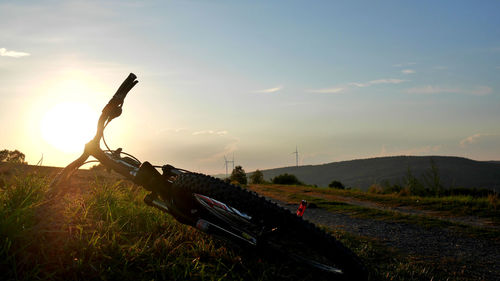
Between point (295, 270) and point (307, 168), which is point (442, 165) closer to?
point (307, 168)

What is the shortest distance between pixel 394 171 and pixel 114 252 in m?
102

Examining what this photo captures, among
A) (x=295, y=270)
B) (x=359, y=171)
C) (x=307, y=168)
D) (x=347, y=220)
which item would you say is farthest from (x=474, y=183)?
(x=295, y=270)

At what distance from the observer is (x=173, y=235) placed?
5059 mm

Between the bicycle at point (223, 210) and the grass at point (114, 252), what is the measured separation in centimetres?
29

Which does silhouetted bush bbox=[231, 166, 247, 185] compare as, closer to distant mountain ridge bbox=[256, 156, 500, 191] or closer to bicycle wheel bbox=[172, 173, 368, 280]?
bicycle wheel bbox=[172, 173, 368, 280]

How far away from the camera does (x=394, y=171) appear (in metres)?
97.4

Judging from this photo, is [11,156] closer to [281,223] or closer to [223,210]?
[223,210]

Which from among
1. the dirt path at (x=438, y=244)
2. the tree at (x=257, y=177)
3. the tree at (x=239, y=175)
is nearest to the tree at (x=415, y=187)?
the dirt path at (x=438, y=244)

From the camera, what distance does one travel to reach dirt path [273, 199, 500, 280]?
5.61m

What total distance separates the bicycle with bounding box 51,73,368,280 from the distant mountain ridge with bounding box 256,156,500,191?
63462 millimetres

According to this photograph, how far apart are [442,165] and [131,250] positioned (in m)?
96.9

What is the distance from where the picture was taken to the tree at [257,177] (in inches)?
1198

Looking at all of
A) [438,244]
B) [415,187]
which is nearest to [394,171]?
[415,187]

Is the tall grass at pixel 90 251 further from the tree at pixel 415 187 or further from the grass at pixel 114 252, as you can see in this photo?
the tree at pixel 415 187
